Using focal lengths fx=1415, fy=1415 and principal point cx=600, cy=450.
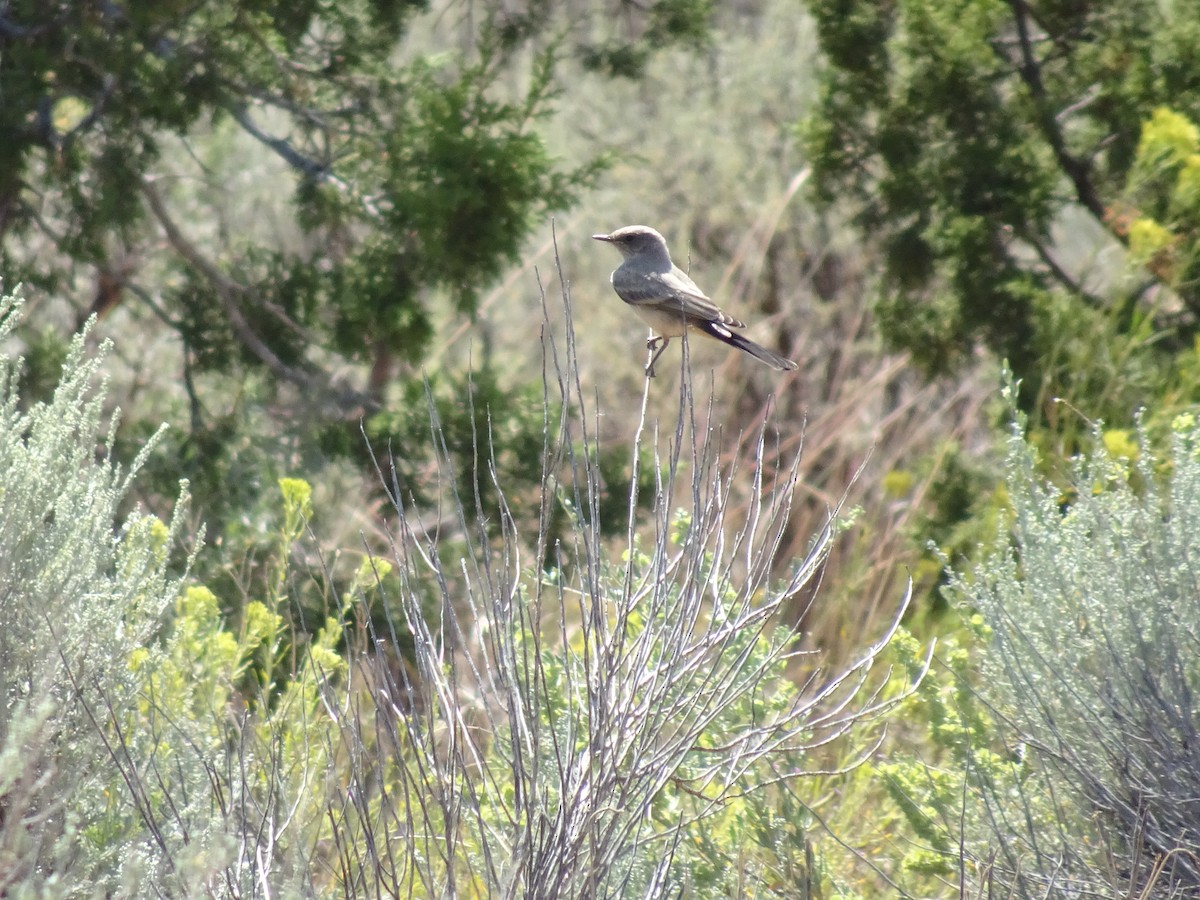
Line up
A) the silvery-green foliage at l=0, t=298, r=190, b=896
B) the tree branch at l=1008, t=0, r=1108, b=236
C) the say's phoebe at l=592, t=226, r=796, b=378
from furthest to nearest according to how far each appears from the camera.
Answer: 1. the tree branch at l=1008, t=0, r=1108, b=236
2. the say's phoebe at l=592, t=226, r=796, b=378
3. the silvery-green foliage at l=0, t=298, r=190, b=896

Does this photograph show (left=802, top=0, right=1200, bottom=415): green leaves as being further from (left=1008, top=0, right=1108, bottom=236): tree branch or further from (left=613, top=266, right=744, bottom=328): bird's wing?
(left=613, top=266, right=744, bottom=328): bird's wing

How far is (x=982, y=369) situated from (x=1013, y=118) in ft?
8.07

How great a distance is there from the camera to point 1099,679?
3365mm

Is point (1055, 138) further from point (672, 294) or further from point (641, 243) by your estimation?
point (672, 294)

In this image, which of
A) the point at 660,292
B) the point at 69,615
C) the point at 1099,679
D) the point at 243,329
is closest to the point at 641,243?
the point at 660,292

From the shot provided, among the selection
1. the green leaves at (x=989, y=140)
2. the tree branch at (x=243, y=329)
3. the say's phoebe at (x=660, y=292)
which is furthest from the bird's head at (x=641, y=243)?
the green leaves at (x=989, y=140)

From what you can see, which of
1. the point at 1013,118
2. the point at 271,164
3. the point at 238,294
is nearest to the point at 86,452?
the point at 238,294

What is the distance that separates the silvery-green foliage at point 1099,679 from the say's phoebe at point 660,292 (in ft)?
3.99

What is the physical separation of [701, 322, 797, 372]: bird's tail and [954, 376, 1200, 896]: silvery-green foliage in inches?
29.0

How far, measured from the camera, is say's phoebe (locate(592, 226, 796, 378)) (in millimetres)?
4594

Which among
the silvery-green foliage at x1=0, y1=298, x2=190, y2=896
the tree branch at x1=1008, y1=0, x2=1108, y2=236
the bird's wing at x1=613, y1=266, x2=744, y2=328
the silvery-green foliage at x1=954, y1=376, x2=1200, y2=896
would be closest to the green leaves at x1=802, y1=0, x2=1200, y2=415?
the tree branch at x1=1008, y1=0, x2=1108, y2=236

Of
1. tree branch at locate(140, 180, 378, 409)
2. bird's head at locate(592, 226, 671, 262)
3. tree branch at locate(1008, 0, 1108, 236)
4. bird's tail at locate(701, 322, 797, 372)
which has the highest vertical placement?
tree branch at locate(1008, 0, 1108, 236)

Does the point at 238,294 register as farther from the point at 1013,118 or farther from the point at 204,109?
the point at 1013,118

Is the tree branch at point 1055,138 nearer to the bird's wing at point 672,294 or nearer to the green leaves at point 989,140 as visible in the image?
the green leaves at point 989,140
